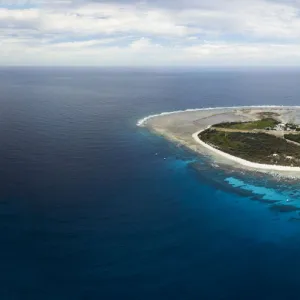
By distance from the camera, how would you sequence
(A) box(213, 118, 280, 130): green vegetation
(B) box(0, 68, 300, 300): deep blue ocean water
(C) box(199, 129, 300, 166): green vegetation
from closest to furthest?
(B) box(0, 68, 300, 300): deep blue ocean water < (C) box(199, 129, 300, 166): green vegetation < (A) box(213, 118, 280, 130): green vegetation

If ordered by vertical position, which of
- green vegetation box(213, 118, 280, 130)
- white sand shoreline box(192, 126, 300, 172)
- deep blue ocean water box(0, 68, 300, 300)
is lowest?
deep blue ocean water box(0, 68, 300, 300)

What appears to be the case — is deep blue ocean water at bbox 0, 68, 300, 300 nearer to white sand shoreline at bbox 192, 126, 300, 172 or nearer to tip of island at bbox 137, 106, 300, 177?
white sand shoreline at bbox 192, 126, 300, 172

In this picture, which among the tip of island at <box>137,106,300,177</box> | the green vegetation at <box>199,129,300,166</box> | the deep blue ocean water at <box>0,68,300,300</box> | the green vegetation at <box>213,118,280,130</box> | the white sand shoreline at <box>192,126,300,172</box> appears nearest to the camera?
the deep blue ocean water at <box>0,68,300,300</box>

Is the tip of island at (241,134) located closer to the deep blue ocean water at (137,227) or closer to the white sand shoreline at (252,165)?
the white sand shoreline at (252,165)

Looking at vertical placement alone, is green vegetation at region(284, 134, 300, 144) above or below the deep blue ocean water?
above

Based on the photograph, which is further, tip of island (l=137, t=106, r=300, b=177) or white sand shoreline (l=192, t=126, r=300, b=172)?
tip of island (l=137, t=106, r=300, b=177)

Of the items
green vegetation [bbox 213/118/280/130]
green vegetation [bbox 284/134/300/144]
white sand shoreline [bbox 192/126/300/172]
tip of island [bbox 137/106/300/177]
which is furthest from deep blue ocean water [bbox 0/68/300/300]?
green vegetation [bbox 284/134/300/144]

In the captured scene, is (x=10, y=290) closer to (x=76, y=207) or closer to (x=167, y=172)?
(x=76, y=207)

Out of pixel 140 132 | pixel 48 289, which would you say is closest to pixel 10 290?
pixel 48 289

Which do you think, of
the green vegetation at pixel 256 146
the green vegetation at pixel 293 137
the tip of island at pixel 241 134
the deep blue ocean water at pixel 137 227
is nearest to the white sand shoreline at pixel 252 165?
the tip of island at pixel 241 134
